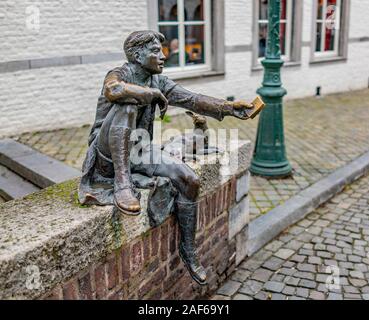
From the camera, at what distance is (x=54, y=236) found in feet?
6.40

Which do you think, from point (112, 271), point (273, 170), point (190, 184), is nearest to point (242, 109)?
point (190, 184)

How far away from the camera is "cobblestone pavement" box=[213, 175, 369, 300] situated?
3303 millimetres

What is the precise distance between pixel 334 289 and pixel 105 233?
1.97m

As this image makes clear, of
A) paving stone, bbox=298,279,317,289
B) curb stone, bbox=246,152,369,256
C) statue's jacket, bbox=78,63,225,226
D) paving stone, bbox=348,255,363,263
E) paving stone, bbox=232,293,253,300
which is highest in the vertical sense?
statue's jacket, bbox=78,63,225,226

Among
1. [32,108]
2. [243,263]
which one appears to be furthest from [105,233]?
[32,108]

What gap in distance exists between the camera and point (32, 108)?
6789 millimetres

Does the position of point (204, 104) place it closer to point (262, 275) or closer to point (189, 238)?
point (189, 238)

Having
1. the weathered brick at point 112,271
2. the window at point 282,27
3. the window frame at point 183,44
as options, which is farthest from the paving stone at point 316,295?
the window at point 282,27

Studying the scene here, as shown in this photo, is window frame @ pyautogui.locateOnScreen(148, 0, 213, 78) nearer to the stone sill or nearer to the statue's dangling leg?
the statue's dangling leg

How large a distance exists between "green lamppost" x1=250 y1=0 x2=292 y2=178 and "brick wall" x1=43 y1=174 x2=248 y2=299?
6.22ft

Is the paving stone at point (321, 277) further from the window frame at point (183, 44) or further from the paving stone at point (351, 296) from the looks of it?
the window frame at point (183, 44)

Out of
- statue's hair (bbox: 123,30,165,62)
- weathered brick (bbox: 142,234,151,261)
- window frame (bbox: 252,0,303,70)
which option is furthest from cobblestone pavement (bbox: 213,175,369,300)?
window frame (bbox: 252,0,303,70)

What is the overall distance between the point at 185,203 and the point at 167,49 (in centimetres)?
663

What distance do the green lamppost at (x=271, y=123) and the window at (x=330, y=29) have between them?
21.8 feet
